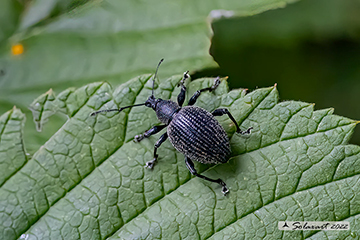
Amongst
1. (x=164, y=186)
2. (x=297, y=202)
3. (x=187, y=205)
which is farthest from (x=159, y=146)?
(x=297, y=202)

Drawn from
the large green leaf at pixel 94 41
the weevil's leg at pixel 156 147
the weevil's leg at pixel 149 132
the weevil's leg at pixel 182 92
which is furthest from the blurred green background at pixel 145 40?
the weevil's leg at pixel 156 147

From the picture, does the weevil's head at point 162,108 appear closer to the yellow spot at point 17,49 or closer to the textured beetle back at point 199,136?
the textured beetle back at point 199,136

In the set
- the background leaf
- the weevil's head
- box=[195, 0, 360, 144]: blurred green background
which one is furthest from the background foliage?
box=[195, 0, 360, 144]: blurred green background

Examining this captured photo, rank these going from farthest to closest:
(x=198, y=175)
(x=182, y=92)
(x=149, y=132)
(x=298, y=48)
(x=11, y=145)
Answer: (x=298, y=48) → (x=182, y=92) → (x=149, y=132) → (x=198, y=175) → (x=11, y=145)

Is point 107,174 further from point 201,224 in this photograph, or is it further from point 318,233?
point 318,233

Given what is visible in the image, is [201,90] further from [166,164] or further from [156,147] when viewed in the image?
[166,164]

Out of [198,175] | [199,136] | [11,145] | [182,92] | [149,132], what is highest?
[11,145]

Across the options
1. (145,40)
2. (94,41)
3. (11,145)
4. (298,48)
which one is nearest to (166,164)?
(11,145)
